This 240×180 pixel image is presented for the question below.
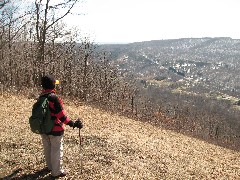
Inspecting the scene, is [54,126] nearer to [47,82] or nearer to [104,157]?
Result: [47,82]

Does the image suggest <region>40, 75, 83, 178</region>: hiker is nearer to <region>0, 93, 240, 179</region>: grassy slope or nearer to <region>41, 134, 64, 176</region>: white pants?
<region>41, 134, 64, 176</region>: white pants

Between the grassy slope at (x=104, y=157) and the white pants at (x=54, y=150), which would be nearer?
the white pants at (x=54, y=150)

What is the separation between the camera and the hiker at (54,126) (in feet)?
24.1

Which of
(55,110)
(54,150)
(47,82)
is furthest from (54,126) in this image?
(47,82)

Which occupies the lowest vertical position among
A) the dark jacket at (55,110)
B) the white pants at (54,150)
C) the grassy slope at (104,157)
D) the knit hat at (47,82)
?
the grassy slope at (104,157)

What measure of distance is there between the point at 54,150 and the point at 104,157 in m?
3.55

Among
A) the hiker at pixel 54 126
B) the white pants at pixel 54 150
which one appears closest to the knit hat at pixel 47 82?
the hiker at pixel 54 126

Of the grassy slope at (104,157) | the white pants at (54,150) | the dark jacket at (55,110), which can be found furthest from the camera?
the grassy slope at (104,157)

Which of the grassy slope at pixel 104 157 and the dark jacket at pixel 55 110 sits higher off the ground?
the dark jacket at pixel 55 110

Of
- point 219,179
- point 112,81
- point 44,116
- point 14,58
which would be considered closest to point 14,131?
point 44,116

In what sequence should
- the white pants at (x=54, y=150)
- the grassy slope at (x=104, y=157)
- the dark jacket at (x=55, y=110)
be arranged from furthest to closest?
the grassy slope at (x=104, y=157)
the white pants at (x=54, y=150)
the dark jacket at (x=55, y=110)

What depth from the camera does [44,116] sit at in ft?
24.0

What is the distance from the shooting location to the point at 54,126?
744 cm

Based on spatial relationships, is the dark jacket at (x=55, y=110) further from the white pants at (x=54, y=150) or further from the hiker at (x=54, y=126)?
the white pants at (x=54, y=150)
